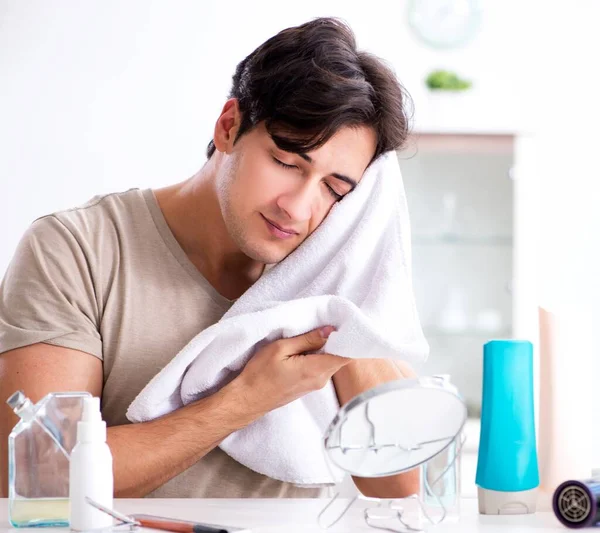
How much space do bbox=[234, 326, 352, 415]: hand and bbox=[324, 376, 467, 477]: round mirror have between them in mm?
234

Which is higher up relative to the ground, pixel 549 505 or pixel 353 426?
pixel 353 426

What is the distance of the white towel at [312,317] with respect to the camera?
1134 mm

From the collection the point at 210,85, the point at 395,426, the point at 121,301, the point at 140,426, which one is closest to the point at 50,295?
the point at 121,301

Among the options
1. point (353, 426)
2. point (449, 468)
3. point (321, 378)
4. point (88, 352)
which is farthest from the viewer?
point (88, 352)

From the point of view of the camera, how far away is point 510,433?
39.2 inches

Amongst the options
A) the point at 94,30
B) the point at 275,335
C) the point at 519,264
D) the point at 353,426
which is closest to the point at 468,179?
the point at 519,264

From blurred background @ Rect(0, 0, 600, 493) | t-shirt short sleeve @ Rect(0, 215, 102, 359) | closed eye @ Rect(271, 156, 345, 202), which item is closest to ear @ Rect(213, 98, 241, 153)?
closed eye @ Rect(271, 156, 345, 202)

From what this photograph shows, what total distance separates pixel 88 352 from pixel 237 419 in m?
0.27

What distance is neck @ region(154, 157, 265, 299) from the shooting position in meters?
1.45

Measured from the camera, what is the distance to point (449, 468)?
979 millimetres

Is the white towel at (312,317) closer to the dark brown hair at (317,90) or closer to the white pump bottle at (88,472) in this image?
the dark brown hair at (317,90)

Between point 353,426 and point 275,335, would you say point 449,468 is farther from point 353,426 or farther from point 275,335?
point 275,335

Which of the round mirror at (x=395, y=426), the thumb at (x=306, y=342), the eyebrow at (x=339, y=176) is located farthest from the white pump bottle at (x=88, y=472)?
the eyebrow at (x=339, y=176)

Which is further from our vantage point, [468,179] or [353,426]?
[468,179]
